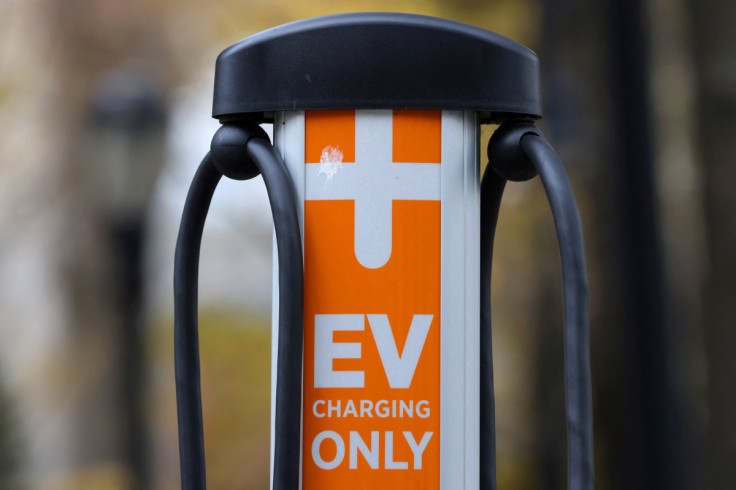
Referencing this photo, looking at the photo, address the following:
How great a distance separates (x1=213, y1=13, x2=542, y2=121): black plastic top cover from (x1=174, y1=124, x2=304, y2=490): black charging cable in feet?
0.18

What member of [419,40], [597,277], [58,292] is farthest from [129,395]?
[419,40]

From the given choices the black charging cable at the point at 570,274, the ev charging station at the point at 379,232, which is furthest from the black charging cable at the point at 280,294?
the black charging cable at the point at 570,274

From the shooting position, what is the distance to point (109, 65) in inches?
68.7

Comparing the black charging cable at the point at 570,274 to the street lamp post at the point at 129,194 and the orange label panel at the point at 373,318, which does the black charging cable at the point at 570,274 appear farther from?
the street lamp post at the point at 129,194

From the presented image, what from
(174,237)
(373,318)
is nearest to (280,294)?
(373,318)

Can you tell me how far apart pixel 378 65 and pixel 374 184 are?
0.33ft

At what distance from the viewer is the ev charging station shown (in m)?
0.71

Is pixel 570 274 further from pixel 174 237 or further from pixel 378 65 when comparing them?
pixel 174 237

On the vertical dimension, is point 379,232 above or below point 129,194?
below

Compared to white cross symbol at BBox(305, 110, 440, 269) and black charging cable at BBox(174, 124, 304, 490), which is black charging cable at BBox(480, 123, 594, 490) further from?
black charging cable at BBox(174, 124, 304, 490)

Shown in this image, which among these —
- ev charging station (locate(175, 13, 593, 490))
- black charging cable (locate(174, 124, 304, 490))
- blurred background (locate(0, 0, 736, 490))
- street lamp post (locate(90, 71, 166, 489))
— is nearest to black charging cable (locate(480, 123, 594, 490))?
ev charging station (locate(175, 13, 593, 490))

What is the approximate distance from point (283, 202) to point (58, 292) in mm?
1168

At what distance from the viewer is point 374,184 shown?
729 mm

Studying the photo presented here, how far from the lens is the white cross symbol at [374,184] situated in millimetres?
725
